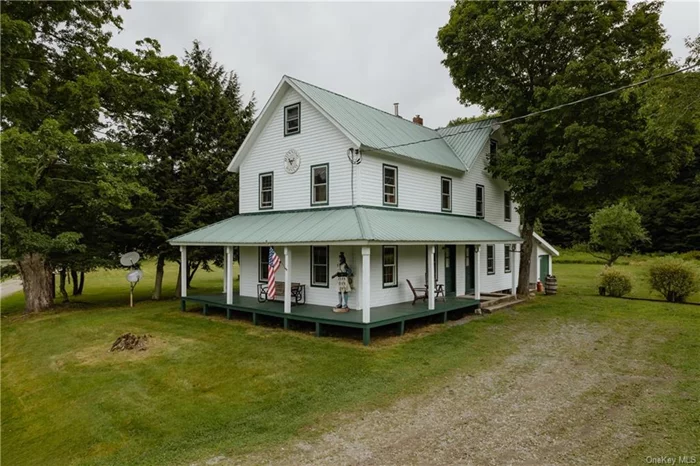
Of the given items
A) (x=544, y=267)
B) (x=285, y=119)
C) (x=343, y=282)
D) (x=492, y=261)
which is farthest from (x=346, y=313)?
(x=544, y=267)

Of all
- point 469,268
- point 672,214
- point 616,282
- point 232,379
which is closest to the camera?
point 232,379

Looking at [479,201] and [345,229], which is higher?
[479,201]

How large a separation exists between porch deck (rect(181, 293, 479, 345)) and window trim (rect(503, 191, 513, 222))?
7.71 m

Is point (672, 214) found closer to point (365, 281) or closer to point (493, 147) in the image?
point (493, 147)

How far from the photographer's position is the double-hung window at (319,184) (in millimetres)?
13727

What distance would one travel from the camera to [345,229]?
10.9 m

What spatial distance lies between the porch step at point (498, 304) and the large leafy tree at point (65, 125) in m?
14.5

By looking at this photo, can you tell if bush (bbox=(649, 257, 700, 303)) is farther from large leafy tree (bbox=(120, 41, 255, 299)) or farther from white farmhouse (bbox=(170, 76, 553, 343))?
large leafy tree (bbox=(120, 41, 255, 299))

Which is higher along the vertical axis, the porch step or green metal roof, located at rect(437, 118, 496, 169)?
green metal roof, located at rect(437, 118, 496, 169)

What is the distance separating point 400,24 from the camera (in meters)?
17.5

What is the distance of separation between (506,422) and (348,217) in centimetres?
735

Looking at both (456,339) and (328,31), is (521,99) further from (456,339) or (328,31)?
(456,339)

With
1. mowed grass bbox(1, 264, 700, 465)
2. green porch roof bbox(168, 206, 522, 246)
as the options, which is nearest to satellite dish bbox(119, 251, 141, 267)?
green porch roof bbox(168, 206, 522, 246)

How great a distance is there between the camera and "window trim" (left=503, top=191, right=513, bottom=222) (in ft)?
67.0
